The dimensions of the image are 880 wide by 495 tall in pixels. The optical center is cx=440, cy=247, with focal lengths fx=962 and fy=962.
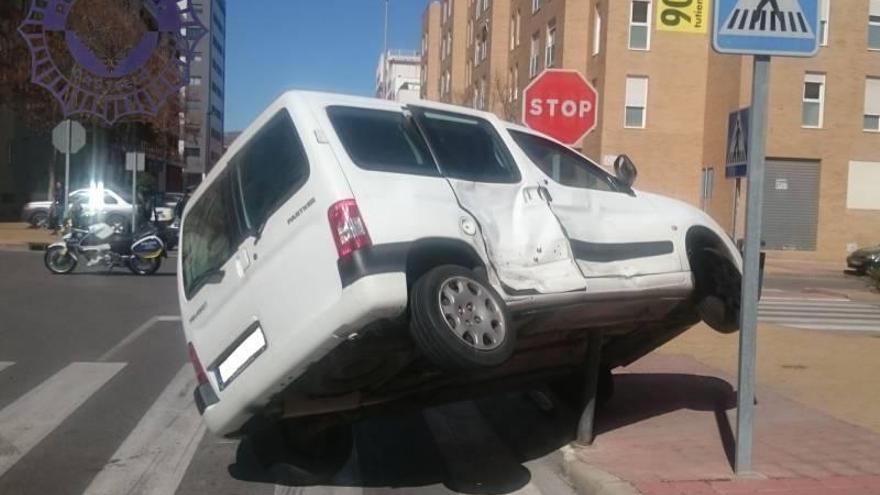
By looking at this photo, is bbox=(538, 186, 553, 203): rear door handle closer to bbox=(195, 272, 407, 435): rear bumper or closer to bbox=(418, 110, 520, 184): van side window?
bbox=(418, 110, 520, 184): van side window

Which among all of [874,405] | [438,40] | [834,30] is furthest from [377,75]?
[874,405]

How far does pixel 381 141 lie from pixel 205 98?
80.7 m

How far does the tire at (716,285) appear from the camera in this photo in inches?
264

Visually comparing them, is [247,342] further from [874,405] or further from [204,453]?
[874,405]

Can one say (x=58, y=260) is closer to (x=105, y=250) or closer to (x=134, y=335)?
(x=105, y=250)

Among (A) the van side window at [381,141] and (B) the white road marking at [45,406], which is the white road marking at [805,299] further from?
(A) the van side window at [381,141]

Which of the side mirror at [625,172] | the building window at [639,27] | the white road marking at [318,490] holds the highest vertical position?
the building window at [639,27]

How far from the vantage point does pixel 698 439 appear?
6.76 metres

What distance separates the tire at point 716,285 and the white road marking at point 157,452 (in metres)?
3.71

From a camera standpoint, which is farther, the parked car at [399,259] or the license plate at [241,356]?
the license plate at [241,356]

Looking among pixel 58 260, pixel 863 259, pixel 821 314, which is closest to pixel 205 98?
pixel 863 259

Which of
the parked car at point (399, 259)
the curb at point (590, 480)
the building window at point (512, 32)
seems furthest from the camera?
the building window at point (512, 32)

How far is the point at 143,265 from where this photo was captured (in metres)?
18.9

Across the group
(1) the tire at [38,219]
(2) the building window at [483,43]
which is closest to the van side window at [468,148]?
(1) the tire at [38,219]
